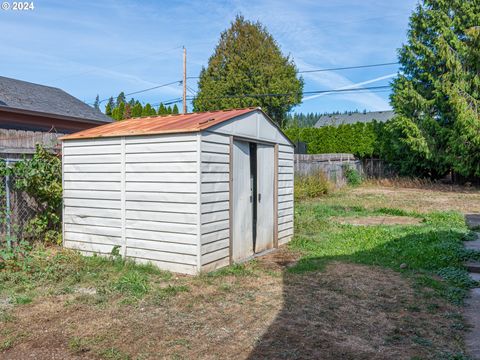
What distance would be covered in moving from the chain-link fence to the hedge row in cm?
1731

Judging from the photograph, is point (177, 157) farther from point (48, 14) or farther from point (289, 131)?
point (289, 131)

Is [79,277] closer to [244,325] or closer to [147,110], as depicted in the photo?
[244,325]

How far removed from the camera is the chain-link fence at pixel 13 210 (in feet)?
17.4

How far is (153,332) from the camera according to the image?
3076 millimetres

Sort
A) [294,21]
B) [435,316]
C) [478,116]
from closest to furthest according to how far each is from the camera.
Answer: [435,316]
[294,21]
[478,116]

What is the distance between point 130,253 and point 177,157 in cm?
150

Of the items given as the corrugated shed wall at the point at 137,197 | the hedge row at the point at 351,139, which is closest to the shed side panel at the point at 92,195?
the corrugated shed wall at the point at 137,197

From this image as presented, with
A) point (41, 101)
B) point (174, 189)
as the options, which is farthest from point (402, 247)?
point (41, 101)

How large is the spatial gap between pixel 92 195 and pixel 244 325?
130 inches

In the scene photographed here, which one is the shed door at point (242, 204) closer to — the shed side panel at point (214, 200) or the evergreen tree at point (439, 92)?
the shed side panel at point (214, 200)

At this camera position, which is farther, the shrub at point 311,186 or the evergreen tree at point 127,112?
the evergreen tree at point 127,112

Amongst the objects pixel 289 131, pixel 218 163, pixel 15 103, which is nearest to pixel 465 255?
pixel 218 163

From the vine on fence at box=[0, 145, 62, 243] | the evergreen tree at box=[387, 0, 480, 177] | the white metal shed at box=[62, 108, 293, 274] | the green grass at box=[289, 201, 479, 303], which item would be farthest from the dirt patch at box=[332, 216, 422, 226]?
the evergreen tree at box=[387, 0, 480, 177]

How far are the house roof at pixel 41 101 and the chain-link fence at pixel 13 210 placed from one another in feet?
15.5
